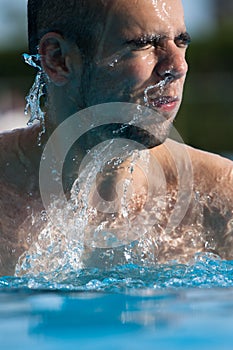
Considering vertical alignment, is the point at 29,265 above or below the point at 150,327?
below

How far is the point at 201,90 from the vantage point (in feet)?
43.7

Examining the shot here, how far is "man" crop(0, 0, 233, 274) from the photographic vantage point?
2.51 metres

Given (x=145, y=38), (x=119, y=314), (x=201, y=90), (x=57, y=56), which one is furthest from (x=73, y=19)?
(x=201, y=90)

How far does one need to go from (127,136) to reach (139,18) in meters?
0.36

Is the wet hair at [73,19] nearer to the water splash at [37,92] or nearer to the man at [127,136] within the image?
the man at [127,136]

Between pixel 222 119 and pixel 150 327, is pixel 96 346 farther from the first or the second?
pixel 222 119

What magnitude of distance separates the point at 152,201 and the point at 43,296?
39.8 inches

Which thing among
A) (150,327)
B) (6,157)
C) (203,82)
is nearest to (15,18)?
(203,82)

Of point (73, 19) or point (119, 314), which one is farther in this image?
point (73, 19)

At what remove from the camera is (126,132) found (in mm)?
2613

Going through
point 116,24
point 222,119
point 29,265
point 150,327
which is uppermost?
point 116,24

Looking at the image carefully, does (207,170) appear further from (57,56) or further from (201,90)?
(201,90)

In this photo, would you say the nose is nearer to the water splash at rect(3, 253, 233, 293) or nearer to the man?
the man

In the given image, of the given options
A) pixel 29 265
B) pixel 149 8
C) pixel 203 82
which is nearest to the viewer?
pixel 149 8
